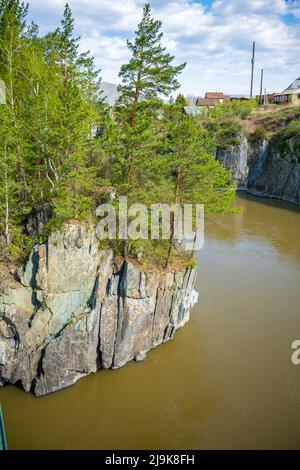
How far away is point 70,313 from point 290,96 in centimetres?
6711

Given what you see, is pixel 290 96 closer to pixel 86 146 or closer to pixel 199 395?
pixel 86 146

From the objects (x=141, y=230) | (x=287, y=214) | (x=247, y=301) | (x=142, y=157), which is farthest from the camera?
(x=287, y=214)

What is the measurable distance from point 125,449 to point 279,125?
51.6 metres

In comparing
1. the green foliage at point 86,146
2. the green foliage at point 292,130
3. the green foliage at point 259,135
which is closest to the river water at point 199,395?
the green foliage at point 86,146

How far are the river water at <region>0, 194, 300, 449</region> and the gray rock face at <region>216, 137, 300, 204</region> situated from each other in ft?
95.5

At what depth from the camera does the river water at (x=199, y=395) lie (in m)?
12.0

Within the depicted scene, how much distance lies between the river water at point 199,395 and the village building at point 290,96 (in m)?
55.7

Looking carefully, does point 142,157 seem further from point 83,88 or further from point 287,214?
A: point 287,214

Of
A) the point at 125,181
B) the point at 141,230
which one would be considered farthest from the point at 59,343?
the point at 125,181

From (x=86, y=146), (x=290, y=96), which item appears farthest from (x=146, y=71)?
(x=290, y=96)

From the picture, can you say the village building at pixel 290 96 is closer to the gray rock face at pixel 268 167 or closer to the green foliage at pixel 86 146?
the gray rock face at pixel 268 167

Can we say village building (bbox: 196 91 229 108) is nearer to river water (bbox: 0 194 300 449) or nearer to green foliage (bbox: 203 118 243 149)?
green foliage (bbox: 203 118 243 149)

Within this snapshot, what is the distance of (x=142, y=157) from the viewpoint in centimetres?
1408

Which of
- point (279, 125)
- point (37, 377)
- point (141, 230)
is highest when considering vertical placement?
point (279, 125)
